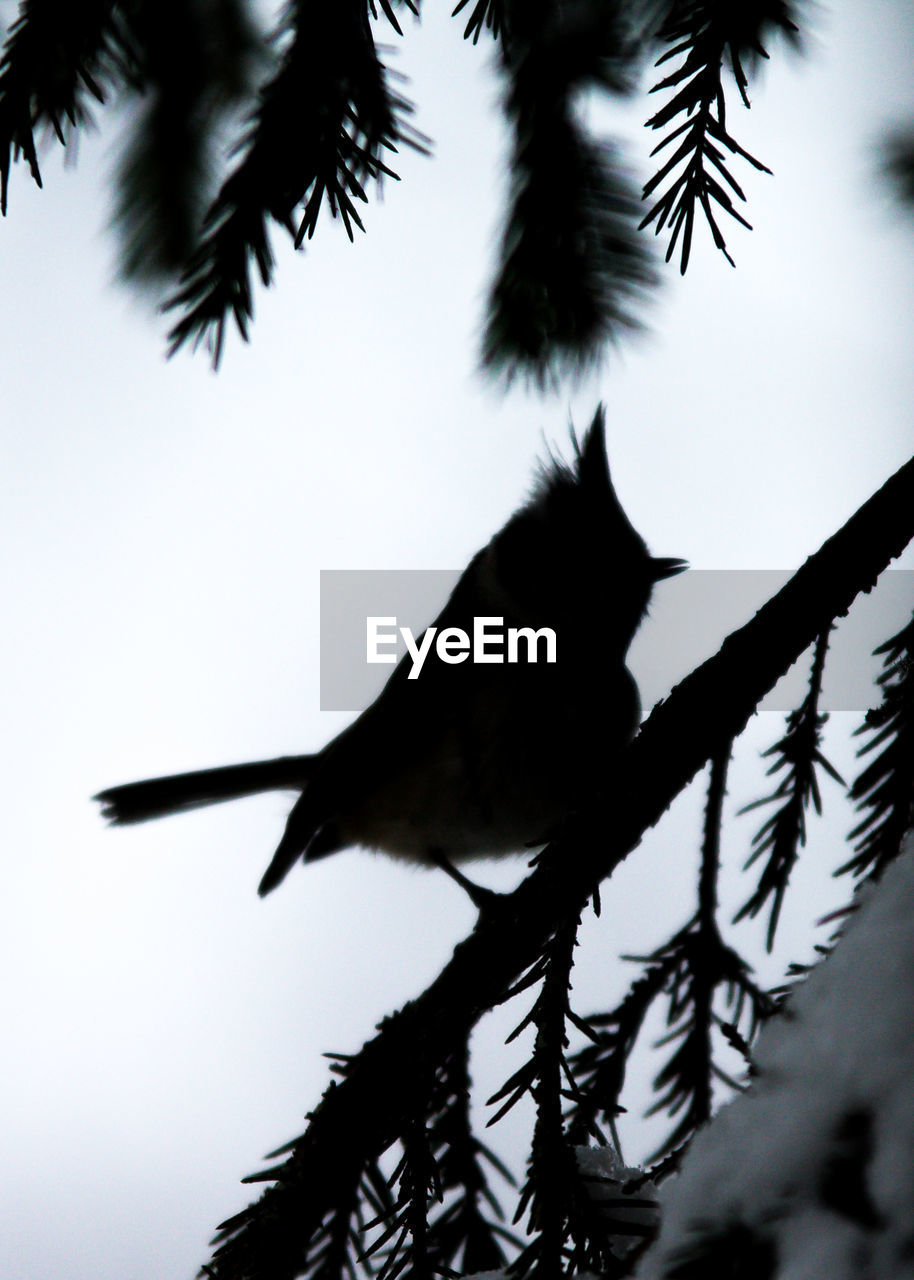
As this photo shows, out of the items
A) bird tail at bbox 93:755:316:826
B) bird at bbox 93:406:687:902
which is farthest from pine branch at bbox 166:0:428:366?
bird tail at bbox 93:755:316:826

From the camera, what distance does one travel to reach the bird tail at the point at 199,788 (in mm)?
2367

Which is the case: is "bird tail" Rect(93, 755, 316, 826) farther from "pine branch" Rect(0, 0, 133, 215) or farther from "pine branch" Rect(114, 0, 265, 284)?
"pine branch" Rect(0, 0, 133, 215)

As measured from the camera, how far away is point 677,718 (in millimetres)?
852

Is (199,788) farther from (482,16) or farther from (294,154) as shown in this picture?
(482,16)

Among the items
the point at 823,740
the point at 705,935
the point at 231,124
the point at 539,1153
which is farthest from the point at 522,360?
the point at 539,1153

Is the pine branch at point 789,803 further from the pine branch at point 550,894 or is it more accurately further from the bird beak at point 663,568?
the bird beak at point 663,568

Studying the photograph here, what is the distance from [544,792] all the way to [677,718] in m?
0.95

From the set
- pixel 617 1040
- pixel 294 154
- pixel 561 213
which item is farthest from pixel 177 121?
pixel 617 1040

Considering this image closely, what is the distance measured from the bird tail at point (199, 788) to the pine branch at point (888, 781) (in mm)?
Answer: 1571

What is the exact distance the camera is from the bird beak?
6.59 feet

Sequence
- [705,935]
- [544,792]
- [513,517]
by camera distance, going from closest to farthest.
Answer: [705,935], [544,792], [513,517]

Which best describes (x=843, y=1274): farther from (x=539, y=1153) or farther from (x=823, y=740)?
(x=823, y=740)

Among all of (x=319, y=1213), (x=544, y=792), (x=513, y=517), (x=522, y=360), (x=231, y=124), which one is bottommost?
(x=319, y=1213)

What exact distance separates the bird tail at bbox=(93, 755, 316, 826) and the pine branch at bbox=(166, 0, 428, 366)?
1.50m
